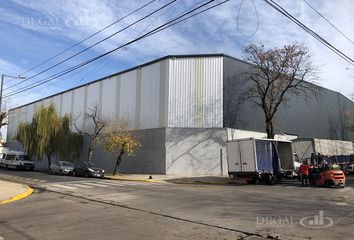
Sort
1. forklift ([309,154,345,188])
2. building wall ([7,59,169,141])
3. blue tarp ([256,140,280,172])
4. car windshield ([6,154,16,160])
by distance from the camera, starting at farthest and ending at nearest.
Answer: car windshield ([6,154,16,160]) < building wall ([7,59,169,141]) < blue tarp ([256,140,280,172]) < forklift ([309,154,345,188])

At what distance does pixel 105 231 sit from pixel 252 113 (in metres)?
36.3

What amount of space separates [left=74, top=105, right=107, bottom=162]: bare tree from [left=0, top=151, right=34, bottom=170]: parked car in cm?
717

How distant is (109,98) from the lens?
49.9 metres

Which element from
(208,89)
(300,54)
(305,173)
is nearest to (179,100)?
(208,89)

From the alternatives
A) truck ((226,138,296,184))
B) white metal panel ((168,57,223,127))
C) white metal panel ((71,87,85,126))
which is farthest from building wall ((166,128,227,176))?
white metal panel ((71,87,85,126))

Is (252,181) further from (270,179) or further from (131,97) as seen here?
(131,97)

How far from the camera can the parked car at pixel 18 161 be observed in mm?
51781

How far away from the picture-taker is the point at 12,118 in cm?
7950

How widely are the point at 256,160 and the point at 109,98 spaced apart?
25.5 m

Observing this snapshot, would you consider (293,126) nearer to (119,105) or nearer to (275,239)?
(119,105)

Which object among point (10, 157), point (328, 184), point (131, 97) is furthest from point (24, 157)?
point (328, 184)

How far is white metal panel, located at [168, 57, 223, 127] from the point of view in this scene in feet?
133

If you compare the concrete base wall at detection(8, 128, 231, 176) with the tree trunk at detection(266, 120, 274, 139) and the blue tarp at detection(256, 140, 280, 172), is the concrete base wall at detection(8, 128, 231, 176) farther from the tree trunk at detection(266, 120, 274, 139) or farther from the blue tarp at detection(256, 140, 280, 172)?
the blue tarp at detection(256, 140, 280, 172)

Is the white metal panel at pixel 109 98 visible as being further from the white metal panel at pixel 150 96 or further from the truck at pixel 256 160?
the truck at pixel 256 160
